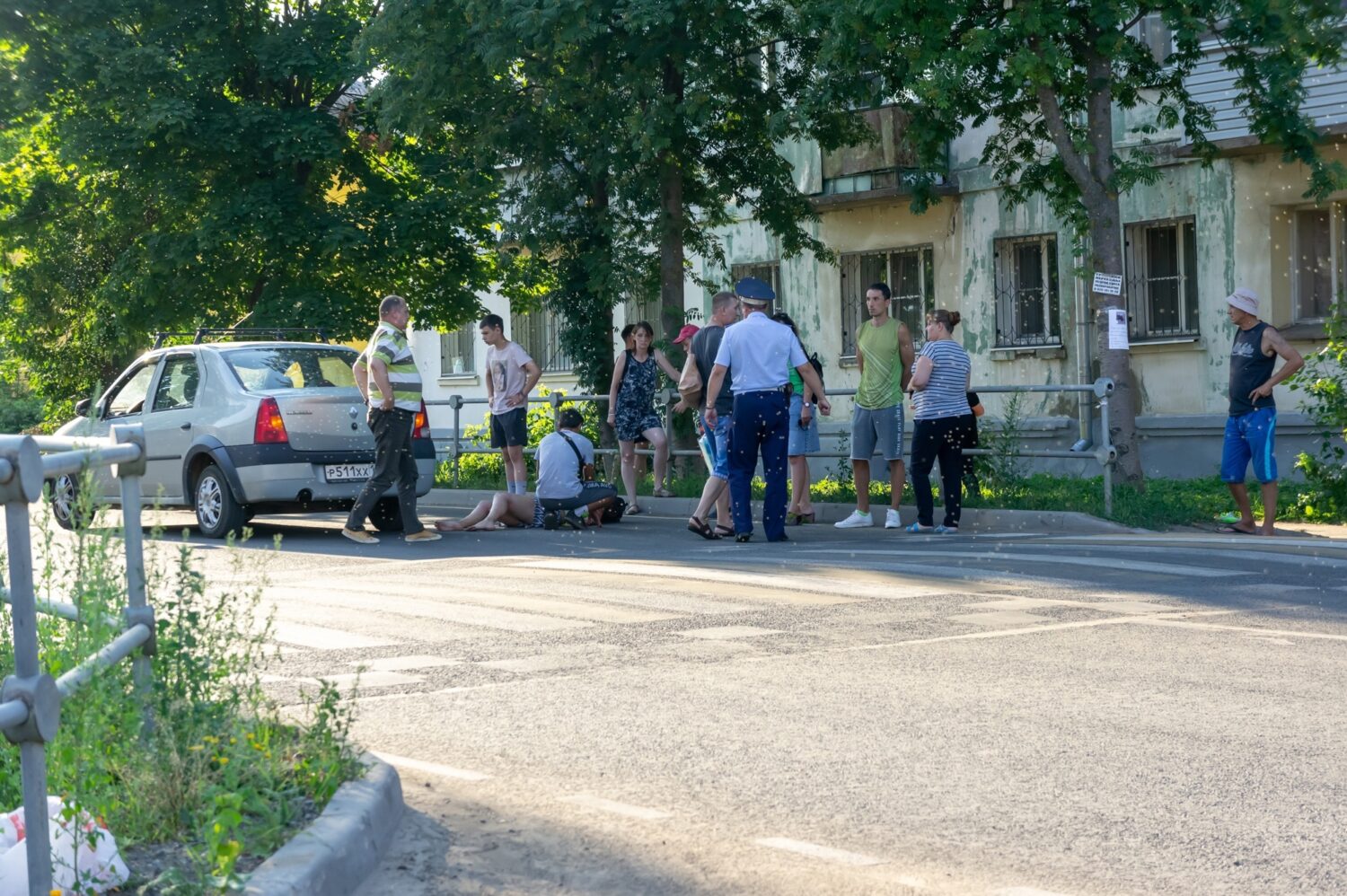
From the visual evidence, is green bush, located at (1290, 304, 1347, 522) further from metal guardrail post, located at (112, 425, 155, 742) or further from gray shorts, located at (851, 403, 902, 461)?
metal guardrail post, located at (112, 425, 155, 742)

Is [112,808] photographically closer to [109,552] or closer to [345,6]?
[109,552]

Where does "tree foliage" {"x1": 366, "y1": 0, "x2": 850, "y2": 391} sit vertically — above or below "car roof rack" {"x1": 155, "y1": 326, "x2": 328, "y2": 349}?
above

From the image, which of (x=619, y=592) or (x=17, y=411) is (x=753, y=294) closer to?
(x=619, y=592)

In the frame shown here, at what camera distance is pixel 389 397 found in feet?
49.3

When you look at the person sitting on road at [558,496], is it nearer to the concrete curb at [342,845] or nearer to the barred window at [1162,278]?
the barred window at [1162,278]

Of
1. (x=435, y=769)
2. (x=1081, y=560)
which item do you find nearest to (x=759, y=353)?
(x=1081, y=560)

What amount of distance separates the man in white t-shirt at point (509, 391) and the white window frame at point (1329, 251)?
10.1 m

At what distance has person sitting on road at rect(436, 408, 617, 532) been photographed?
16.8 meters

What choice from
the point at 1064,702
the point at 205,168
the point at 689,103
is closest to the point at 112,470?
the point at 1064,702

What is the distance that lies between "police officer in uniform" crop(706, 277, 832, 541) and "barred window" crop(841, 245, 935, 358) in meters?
13.9

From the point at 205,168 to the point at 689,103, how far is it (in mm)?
10302

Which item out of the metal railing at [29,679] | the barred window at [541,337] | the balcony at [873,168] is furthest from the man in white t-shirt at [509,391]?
the barred window at [541,337]

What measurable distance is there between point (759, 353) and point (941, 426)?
6.67ft

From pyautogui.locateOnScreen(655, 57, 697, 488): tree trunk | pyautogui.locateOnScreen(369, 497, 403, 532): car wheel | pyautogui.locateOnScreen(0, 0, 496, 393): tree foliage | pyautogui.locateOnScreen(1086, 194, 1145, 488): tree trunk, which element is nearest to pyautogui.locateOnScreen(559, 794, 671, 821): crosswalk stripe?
pyautogui.locateOnScreen(369, 497, 403, 532): car wheel
